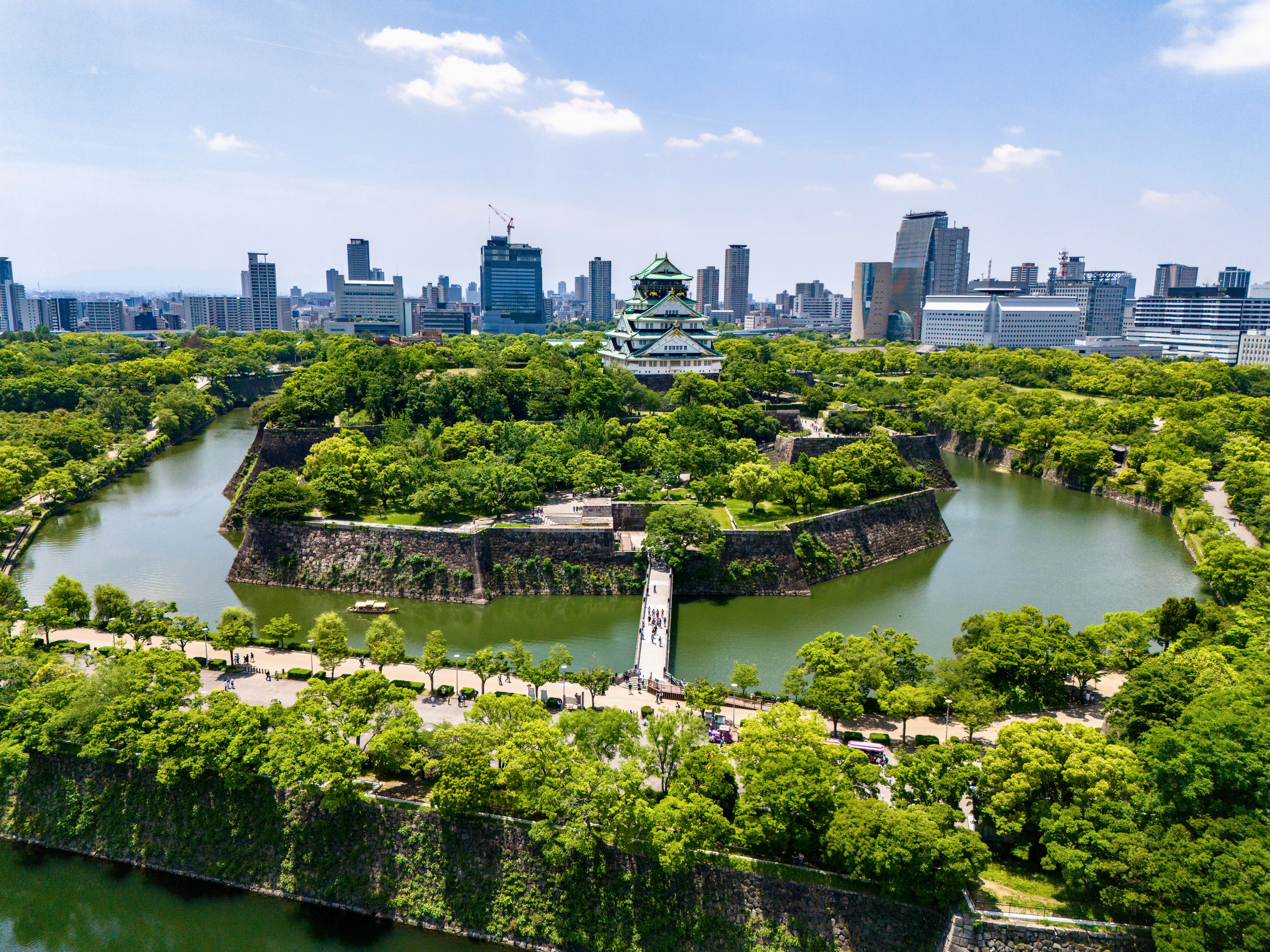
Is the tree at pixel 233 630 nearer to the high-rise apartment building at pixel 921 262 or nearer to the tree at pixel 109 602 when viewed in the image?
the tree at pixel 109 602

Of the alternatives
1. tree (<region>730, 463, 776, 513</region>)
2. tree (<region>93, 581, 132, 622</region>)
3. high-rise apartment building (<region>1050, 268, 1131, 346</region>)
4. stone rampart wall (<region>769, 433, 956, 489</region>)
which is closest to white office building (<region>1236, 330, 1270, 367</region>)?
high-rise apartment building (<region>1050, 268, 1131, 346</region>)

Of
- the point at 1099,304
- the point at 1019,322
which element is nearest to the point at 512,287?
the point at 1019,322

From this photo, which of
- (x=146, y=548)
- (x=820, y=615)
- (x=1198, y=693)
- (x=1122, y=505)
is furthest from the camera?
(x=1122, y=505)

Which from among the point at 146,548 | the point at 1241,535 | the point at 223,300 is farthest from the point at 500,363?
the point at 223,300

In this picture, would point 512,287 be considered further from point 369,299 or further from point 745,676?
point 745,676

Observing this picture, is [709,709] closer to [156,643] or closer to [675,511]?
[675,511]

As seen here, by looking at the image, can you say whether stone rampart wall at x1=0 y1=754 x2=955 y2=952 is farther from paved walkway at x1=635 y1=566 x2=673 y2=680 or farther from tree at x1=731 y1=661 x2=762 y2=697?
paved walkway at x1=635 y1=566 x2=673 y2=680

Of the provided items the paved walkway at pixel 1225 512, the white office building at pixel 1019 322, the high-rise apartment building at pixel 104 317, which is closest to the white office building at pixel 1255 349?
the white office building at pixel 1019 322
